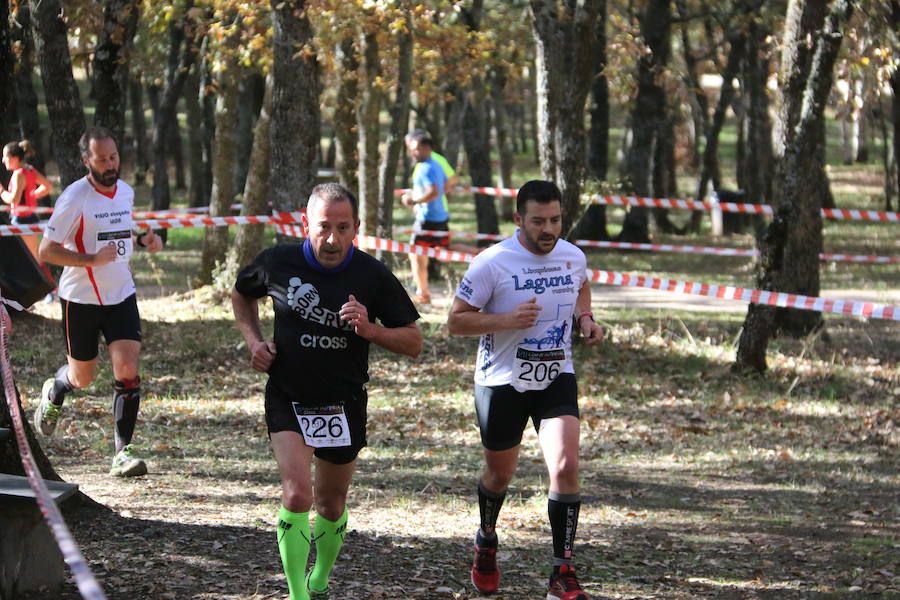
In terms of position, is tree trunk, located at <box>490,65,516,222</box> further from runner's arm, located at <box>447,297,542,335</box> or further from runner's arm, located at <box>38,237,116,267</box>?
runner's arm, located at <box>447,297,542,335</box>

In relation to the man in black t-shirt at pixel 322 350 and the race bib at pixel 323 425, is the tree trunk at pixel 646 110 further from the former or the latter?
the race bib at pixel 323 425

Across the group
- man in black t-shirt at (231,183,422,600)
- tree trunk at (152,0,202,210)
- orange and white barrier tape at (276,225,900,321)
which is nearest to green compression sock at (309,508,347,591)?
man in black t-shirt at (231,183,422,600)

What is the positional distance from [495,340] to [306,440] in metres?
1.18

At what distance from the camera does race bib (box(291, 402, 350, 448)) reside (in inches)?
205

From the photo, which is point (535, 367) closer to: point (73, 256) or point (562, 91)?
point (73, 256)

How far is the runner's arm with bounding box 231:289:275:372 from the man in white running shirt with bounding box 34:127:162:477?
7.82 feet

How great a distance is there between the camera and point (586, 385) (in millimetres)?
12094

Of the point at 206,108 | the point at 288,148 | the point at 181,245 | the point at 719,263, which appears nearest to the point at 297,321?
the point at 288,148

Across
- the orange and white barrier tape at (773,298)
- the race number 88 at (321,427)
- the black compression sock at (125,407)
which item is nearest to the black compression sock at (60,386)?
the black compression sock at (125,407)

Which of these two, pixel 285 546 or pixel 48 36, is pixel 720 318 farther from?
pixel 285 546

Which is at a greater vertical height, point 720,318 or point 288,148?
point 288,148

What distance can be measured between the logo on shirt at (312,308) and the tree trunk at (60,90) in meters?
9.10

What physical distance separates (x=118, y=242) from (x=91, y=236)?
0.17 metres

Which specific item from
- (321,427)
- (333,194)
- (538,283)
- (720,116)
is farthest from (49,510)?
(720,116)
